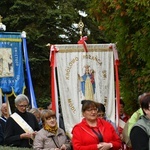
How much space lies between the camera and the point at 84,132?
5.93 metres

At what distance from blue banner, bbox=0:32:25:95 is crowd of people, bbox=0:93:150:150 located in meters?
3.58

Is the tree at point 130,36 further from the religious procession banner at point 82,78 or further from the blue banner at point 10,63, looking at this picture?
the blue banner at point 10,63

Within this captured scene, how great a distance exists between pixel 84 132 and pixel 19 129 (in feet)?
5.15

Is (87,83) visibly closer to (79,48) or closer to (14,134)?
(79,48)

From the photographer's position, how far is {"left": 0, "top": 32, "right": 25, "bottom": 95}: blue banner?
37.3ft

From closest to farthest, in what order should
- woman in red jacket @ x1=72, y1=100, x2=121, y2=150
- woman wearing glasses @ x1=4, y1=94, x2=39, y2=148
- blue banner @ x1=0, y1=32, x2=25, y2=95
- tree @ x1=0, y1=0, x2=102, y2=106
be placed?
woman in red jacket @ x1=72, y1=100, x2=121, y2=150 → woman wearing glasses @ x1=4, y1=94, x2=39, y2=148 → blue banner @ x1=0, y1=32, x2=25, y2=95 → tree @ x1=0, y1=0, x2=102, y2=106

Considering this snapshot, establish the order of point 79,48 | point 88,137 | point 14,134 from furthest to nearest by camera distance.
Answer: point 79,48 < point 14,134 < point 88,137

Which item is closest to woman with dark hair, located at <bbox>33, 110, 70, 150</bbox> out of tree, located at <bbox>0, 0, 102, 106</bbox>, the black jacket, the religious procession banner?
the black jacket

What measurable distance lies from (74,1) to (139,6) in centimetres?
1404

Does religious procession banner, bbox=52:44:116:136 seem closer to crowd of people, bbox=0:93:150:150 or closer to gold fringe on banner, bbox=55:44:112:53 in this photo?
gold fringe on banner, bbox=55:44:112:53

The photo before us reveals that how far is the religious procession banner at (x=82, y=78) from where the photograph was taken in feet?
26.7

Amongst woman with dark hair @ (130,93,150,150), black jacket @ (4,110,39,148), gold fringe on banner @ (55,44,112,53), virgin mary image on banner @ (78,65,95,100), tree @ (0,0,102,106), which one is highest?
tree @ (0,0,102,106)

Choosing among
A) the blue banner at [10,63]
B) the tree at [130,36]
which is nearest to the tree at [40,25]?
the blue banner at [10,63]

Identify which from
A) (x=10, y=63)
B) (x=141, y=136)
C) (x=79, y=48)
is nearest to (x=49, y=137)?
(x=141, y=136)
